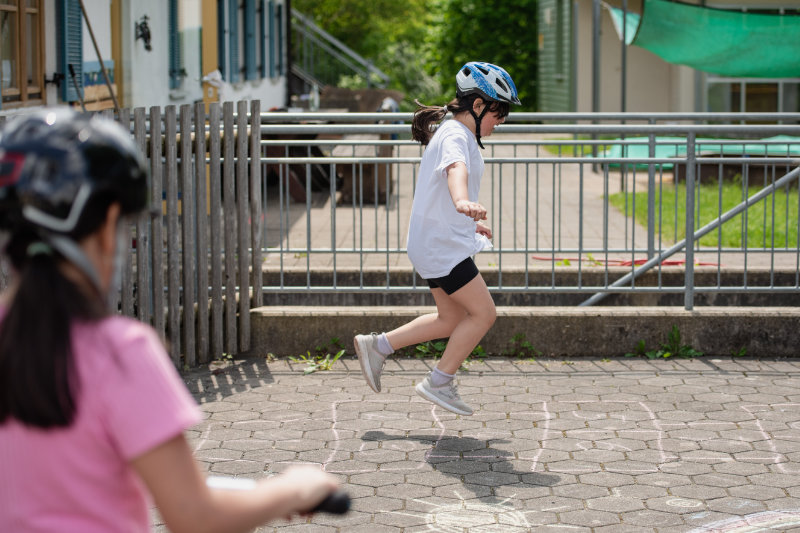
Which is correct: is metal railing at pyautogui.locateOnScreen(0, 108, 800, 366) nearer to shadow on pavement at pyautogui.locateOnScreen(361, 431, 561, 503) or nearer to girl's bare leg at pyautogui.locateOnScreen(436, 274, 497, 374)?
girl's bare leg at pyautogui.locateOnScreen(436, 274, 497, 374)

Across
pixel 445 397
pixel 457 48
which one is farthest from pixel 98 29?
pixel 457 48

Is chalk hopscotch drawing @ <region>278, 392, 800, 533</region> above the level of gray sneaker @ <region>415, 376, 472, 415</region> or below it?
below

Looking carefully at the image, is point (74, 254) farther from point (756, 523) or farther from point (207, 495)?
point (756, 523)

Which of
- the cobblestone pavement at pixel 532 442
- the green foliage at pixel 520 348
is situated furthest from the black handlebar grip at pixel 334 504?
the green foliage at pixel 520 348

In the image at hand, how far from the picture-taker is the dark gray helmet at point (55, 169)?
1.64m

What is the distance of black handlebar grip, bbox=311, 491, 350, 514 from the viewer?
186 centimetres

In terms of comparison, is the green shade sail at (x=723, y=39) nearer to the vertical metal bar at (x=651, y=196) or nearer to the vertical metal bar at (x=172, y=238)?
the vertical metal bar at (x=651, y=196)

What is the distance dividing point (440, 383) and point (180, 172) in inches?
86.1

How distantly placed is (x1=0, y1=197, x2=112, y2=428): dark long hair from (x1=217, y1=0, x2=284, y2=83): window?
678 inches

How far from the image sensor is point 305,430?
5609 millimetres

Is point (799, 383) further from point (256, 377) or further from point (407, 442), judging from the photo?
point (256, 377)

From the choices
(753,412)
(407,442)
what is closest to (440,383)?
(407,442)

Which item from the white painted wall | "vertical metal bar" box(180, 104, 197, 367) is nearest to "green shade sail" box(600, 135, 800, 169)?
"vertical metal bar" box(180, 104, 197, 367)

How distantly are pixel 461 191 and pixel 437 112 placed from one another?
0.80 m
